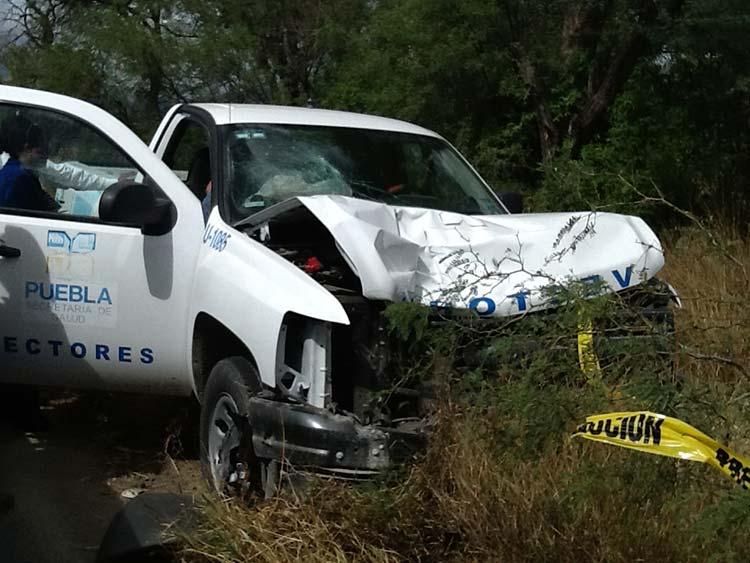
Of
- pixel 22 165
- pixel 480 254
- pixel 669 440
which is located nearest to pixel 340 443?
pixel 480 254

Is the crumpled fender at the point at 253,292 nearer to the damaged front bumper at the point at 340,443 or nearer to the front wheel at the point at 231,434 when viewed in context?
the front wheel at the point at 231,434

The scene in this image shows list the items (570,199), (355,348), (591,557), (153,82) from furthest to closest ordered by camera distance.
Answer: (153,82) < (570,199) < (355,348) < (591,557)

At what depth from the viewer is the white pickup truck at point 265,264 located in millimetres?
4547

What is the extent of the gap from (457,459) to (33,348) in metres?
2.64

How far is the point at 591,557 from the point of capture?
3.79m

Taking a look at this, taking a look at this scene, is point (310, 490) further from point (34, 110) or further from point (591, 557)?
point (34, 110)

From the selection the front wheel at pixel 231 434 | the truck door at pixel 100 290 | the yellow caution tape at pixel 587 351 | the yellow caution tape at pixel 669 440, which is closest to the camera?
the yellow caution tape at pixel 669 440

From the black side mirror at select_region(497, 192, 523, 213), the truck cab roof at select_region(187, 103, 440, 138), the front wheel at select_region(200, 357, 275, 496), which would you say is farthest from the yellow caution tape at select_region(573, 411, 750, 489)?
the truck cab roof at select_region(187, 103, 440, 138)

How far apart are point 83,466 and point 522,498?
119 inches

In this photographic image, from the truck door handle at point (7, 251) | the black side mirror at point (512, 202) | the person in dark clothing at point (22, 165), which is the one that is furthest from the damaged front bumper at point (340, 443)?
the black side mirror at point (512, 202)

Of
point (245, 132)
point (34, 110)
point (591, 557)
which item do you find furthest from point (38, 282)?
point (591, 557)

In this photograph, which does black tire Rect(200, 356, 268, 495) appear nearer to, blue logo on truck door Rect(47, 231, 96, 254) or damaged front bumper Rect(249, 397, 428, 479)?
damaged front bumper Rect(249, 397, 428, 479)

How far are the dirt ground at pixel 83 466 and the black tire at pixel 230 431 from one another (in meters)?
0.20

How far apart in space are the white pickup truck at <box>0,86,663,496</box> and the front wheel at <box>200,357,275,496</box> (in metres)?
0.01
